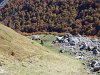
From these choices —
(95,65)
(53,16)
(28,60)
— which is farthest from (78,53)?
(53,16)

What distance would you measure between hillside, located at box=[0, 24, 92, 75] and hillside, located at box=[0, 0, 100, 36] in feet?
98.4

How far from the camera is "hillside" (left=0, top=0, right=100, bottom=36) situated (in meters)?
84.8

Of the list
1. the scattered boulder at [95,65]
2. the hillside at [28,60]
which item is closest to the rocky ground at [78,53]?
the scattered boulder at [95,65]

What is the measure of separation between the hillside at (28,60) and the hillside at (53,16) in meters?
30.0

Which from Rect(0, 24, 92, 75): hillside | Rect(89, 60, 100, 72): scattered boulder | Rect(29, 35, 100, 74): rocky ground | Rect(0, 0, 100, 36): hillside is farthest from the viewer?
Rect(0, 0, 100, 36): hillside

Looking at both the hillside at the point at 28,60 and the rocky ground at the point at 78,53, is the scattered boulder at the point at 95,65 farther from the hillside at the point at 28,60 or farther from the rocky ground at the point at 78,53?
the hillside at the point at 28,60

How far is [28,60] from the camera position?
43469 mm

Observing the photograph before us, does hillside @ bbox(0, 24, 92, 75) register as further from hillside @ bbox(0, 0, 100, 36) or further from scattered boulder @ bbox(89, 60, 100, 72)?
hillside @ bbox(0, 0, 100, 36)

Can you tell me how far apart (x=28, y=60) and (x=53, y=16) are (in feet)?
166

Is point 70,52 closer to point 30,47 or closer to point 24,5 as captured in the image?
point 30,47

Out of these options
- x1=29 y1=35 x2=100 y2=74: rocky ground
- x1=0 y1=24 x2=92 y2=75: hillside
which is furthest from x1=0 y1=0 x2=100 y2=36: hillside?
x1=0 y1=24 x2=92 y2=75: hillside

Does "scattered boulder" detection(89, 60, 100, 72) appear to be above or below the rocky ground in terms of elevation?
above

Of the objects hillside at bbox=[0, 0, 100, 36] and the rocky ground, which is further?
hillside at bbox=[0, 0, 100, 36]

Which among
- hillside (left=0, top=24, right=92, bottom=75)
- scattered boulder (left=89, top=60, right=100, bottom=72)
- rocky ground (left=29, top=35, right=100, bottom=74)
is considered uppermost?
hillside (left=0, top=24, right=92, bottom=75)
